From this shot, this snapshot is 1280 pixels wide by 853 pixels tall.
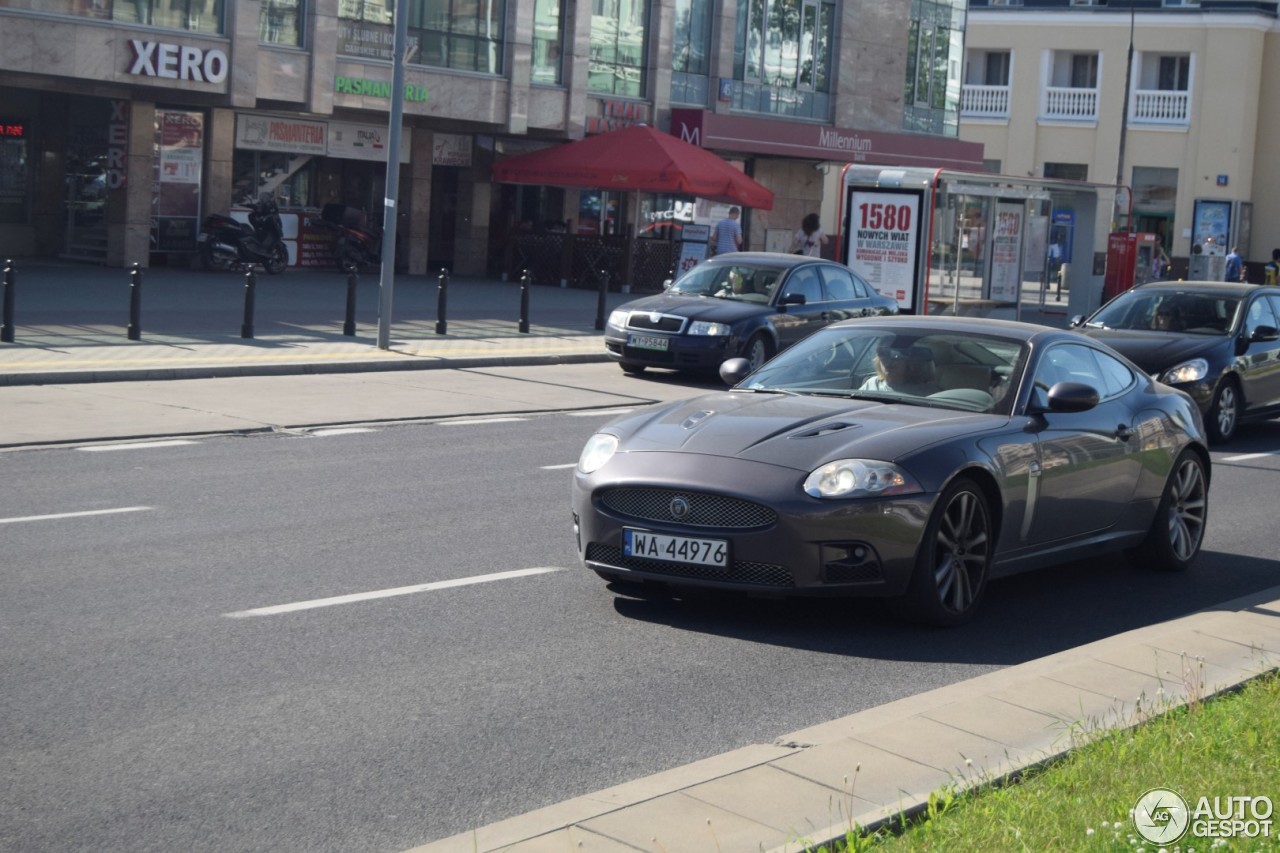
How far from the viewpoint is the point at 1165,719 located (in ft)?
19.2

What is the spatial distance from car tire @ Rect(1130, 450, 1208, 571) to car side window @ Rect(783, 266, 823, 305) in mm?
10496

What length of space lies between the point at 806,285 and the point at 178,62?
44.4 feet

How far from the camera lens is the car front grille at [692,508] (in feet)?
24.5

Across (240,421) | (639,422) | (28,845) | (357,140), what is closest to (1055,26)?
(357,140)

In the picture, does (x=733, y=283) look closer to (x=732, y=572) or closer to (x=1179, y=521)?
(x=1179, y=521)

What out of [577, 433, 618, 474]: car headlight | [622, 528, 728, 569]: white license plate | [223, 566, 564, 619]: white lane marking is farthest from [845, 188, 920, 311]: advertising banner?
[622, 528, 728, 569]: white license plate

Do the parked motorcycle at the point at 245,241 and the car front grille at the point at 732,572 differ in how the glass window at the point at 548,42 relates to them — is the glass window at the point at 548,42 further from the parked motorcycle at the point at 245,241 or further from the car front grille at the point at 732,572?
the car front grille at the point at 732,572

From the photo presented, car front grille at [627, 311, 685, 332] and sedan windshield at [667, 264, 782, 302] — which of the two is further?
sedan windshield at [667, 264, 782, 302]

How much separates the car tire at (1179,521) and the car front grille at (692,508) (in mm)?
3408

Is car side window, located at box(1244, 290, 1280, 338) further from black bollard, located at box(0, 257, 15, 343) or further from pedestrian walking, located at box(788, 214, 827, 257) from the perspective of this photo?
black bollard, located at box(0, 257, 15, 343)

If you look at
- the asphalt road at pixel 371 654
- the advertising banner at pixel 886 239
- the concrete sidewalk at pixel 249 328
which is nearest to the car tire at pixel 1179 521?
the asphalt road at pixel 371 654

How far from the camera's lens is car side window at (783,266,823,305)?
20422mm

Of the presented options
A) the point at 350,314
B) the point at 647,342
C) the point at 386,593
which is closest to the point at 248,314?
the point at 350,314

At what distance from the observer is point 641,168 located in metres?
32.8
